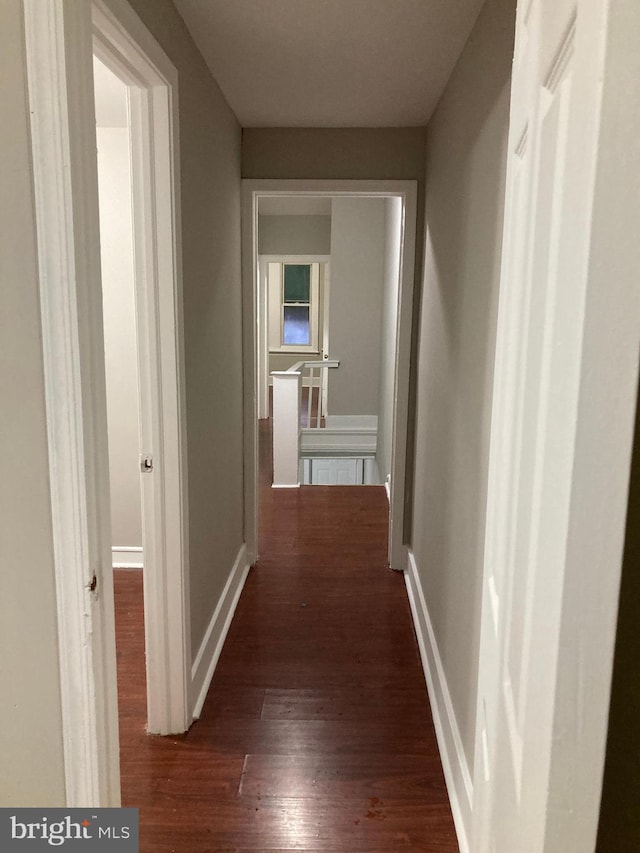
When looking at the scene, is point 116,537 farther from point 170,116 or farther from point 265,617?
point 170,116

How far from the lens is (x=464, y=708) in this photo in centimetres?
184

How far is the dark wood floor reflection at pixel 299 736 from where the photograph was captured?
177 centimetres

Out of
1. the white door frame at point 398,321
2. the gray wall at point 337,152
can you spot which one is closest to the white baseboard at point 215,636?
the white door frame at point 398,321

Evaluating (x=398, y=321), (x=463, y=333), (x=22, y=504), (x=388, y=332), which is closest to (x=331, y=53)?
(x=463, y=333)

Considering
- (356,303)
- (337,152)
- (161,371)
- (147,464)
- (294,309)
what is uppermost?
(337,152)

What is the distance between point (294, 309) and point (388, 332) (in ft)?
17.5

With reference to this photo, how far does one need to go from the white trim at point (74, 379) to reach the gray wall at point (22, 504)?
17 mm

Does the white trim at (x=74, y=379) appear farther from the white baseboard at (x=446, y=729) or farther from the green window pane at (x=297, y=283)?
the green window pane at (x=297, y=283)

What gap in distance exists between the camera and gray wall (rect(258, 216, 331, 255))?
785cm

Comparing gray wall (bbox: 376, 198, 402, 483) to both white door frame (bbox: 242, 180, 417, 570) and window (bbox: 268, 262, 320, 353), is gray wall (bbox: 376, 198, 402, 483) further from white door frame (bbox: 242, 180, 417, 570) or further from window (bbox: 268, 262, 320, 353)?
window (bbox: 268, 262, 320, 353)

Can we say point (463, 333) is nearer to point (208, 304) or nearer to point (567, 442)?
point (208, 304)

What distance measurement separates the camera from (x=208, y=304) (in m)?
2.43

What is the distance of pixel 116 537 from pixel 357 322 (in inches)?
164

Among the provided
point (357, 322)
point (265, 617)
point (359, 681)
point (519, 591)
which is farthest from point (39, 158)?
point (357, 322)
